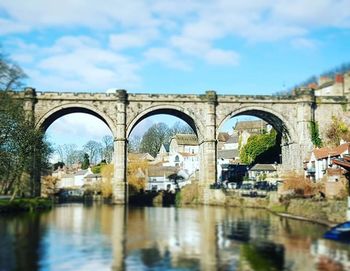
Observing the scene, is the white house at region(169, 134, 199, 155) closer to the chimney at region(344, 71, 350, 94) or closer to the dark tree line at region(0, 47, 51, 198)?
the chimney at region(344, 71, 350, 94)

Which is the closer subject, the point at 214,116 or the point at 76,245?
the point at 76,245

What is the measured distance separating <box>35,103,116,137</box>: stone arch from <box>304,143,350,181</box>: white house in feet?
81.6

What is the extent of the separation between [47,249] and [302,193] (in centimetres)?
3078

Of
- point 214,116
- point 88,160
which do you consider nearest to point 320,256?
point 214,116

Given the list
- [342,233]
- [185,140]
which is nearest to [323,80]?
[185,140]

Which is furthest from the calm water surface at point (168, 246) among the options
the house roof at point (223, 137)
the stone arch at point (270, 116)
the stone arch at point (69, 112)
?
the house roof at point (223, 137)

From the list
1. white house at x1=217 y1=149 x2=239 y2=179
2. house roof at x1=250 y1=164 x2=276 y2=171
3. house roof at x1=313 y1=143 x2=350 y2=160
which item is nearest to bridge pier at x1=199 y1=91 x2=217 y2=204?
house roof at x1=313 y1=143 x2=350 y2=160

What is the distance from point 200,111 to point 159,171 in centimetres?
3429

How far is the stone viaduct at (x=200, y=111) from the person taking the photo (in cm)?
6412

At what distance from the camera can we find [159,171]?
9862 cm

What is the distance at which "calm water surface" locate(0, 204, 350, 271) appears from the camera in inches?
806

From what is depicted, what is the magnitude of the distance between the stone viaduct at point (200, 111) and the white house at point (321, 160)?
4.37 meters

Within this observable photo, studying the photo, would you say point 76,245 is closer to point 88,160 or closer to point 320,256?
point 320,256

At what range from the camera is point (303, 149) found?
67.2 metres
